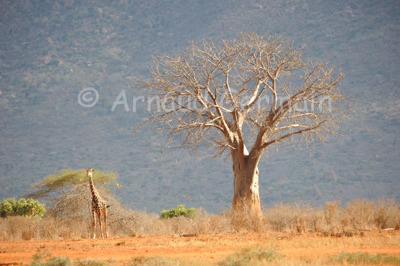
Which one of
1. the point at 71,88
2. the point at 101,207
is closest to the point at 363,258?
the point at 101,207

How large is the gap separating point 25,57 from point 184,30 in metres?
29.4

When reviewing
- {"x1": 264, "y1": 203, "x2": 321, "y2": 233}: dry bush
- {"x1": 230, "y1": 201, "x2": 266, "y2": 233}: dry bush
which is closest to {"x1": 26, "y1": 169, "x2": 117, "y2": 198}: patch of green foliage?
{"x1": 230, "y1": 201, "x2": 266, "y2": 233}: dry bush

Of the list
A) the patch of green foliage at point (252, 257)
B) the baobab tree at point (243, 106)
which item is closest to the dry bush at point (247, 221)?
the baobab tree at point (243, 106)

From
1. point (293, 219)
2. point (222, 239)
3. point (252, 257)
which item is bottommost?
point (252, 257)

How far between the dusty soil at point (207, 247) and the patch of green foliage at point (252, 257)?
342 mm

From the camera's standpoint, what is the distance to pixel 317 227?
16.6 metres

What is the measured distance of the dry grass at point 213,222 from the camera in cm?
1681

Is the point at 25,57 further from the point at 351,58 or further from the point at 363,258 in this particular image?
the point at 363,258

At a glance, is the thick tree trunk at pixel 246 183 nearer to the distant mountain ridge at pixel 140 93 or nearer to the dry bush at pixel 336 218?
the dry bush at pixel 336 218

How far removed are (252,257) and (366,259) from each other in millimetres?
2078

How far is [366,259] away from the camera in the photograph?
9617 mm

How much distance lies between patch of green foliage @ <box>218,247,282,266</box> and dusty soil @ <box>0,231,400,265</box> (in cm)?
34

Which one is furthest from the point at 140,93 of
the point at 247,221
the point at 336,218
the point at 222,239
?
the point at 222,239

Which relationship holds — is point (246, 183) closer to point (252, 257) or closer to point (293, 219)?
point (293, 219)
